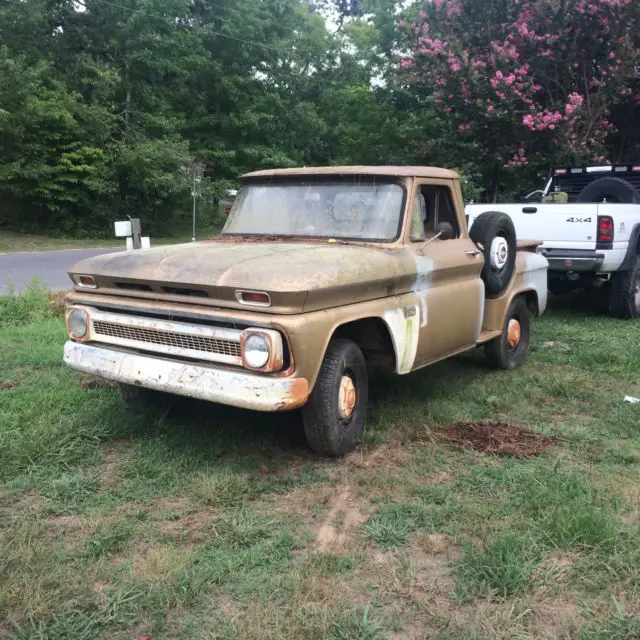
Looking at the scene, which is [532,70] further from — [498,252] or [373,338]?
[373,338]

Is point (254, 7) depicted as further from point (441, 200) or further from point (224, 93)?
point (441, 200)

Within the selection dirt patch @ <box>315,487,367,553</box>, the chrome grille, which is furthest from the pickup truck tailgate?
dirt patch @ <box>315,487,367,553</box>

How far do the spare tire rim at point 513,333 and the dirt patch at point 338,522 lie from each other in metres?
3.13

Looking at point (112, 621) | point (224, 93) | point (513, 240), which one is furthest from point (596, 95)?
point (224, 93)

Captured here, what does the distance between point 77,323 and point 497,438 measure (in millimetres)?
2946

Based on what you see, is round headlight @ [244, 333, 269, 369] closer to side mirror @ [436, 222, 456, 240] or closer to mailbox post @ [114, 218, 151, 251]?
side mirror @ [436, 222, 456, 240]

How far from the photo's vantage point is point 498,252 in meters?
5.77

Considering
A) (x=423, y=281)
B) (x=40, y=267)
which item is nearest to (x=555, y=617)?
(x=423, y=281)

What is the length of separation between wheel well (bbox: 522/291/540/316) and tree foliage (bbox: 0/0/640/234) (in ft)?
21.8

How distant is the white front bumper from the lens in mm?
3555

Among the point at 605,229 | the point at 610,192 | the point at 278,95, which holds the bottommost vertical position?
the point at 605,229

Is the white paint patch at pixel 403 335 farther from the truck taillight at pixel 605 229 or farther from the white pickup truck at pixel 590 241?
the truck taillight at pixel 605 229

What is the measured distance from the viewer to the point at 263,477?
3906 millimetres

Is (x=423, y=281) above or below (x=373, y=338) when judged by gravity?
above
